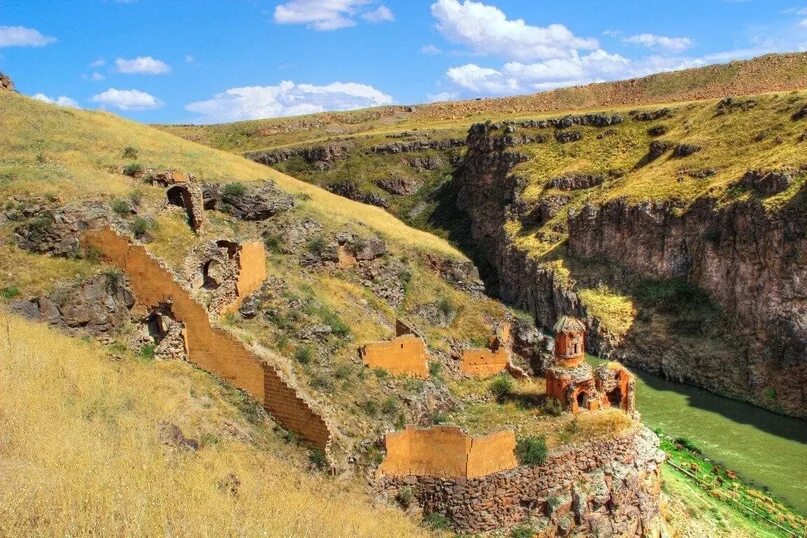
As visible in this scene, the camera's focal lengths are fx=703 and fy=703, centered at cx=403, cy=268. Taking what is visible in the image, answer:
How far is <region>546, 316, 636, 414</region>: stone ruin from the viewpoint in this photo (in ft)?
61.2

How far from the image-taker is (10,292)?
17.8 metres

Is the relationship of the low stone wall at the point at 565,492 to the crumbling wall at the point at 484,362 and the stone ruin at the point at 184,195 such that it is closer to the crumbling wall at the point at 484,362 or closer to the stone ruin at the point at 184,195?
the crumbling wall at the point at 484,362

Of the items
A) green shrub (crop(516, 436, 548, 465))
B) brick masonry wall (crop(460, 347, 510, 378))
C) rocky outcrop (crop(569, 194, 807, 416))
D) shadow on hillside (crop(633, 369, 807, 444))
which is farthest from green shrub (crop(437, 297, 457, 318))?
green shrub (crop(516, 436, 548, 465))

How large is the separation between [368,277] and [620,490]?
1792 cm

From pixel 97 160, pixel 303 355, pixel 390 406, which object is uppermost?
pixel 97 160

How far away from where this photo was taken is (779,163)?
37.8m

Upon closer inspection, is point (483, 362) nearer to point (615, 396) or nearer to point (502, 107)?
point (615, 396)

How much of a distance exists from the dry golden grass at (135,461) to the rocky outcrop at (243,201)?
15.5m

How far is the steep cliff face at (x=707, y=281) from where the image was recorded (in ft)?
108

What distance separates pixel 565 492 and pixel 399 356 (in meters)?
6.01

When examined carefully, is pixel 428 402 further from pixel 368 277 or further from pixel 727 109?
pixel 727 109

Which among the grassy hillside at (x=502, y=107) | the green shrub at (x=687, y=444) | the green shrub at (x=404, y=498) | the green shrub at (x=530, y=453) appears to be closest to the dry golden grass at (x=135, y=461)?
the green shrub at (x=404, y=498)

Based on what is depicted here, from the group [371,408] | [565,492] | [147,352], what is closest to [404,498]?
[371,408]

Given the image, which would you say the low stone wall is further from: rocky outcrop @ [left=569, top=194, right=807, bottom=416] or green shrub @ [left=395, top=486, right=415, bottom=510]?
rocky outcrop @ [left=569, top=194, right=807, bottom=416]
